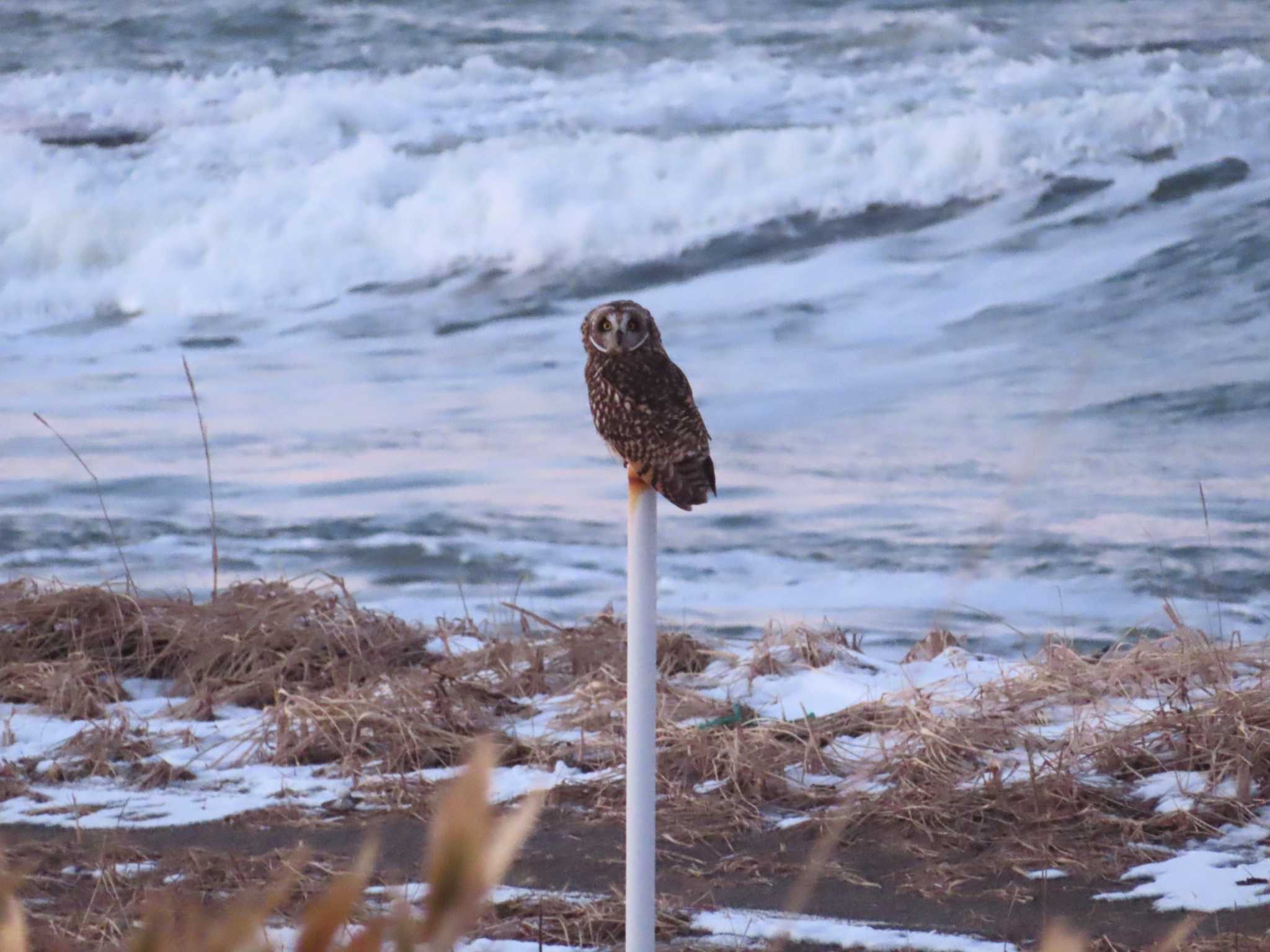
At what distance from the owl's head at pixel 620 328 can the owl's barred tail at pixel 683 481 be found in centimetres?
13

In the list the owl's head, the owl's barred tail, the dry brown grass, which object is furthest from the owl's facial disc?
the dry brown grass

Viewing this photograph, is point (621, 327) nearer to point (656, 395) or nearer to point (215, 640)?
point (656, 395)

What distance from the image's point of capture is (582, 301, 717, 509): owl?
1278 millimetres

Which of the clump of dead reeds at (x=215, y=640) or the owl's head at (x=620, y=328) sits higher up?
the owl's head at (x=620, y=328)

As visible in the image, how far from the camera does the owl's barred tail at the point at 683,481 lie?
50.1 inches

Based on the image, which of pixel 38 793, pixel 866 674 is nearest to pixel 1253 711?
pixel 866 674

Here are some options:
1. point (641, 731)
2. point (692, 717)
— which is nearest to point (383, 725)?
point (692, 717)

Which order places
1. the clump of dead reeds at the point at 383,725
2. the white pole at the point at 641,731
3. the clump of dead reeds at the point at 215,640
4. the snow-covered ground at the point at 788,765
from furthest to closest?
the clump of dead reeds at the point at 215,640 < the clump of dead reeds at the point at 383,725 < the snow-covered ground at the point at 788,765 < the white pole at the point at 641,731

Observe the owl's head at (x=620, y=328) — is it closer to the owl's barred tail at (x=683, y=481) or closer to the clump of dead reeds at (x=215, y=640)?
the owl's barred tail at (x=683, y=481)

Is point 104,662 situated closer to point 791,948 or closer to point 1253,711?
point 791,948

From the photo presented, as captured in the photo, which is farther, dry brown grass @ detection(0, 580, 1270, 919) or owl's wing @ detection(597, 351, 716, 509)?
dry brown grass @ detection(0, 580, 1270, 919)

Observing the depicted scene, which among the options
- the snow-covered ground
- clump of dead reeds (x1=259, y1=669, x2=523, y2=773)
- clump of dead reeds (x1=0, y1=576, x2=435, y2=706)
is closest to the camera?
the snow-covered ground

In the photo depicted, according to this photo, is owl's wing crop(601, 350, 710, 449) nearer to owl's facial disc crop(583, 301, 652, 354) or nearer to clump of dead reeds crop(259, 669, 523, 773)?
owl's facial disc crop(583, 301, 652, 354)

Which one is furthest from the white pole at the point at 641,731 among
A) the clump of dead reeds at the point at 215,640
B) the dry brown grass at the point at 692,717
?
the clump of dead reeds at the point at 215,640
